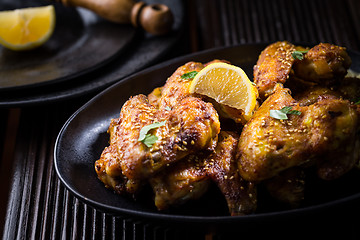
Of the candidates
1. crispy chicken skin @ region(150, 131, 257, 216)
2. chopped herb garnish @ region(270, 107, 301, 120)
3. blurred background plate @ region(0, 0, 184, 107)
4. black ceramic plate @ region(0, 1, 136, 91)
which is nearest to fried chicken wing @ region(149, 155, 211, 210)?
crispy chicken skin @ region(150, 131, 257, 216)

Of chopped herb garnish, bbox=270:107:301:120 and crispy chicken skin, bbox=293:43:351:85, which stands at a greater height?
crispy chicken skin, bbox=293:43:351:85

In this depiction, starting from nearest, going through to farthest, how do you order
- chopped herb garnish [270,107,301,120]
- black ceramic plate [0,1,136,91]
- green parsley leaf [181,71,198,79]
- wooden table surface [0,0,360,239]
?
chopped herb garnish [270,107,301,120] → wooden table surface [0,0,360,239] → green parsley leaf [181,71,198,79] → black ceramic plate [0,1,136,91]

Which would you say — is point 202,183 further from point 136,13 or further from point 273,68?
point 136,13

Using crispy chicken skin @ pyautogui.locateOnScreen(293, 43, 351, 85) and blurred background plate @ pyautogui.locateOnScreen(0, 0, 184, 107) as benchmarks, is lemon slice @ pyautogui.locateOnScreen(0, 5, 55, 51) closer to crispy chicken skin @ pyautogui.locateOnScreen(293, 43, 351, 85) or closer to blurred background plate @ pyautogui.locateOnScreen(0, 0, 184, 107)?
blurred background plate @ pyautogui.locateOnScreen(0, 0, 184, 107)

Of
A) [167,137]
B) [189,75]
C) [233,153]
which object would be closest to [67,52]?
[189,75]

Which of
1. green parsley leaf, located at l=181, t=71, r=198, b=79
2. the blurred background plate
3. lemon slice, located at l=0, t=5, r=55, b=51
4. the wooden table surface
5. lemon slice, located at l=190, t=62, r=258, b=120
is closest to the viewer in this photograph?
lemon slice, located at l=190, t=62, r=258, b=120

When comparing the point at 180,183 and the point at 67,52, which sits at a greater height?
the point at 67,52

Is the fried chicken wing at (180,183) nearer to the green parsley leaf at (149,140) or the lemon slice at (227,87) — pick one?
the green parsley leaf at (149,140)
